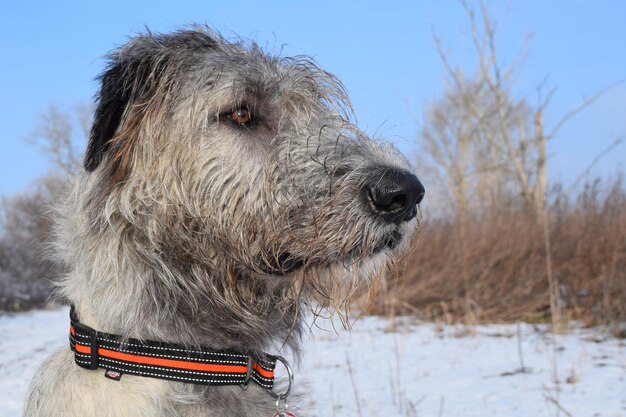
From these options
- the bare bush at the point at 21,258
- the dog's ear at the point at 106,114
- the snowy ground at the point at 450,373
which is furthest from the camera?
the bare bush at the point at 21,258

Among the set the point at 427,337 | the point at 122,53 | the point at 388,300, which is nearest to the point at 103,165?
the point at 122,53

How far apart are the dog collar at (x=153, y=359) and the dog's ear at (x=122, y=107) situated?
2.15 ft

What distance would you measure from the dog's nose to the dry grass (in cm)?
673

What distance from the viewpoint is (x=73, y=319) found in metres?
2.46

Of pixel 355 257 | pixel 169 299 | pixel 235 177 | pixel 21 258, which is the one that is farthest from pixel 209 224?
pixel 21 258

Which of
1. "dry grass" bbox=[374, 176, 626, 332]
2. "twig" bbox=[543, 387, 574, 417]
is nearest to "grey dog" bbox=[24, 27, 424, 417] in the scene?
"twig" bbox=[543, 387, 574, 417]

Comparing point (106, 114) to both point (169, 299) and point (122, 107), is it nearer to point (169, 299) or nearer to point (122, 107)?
point (122, 107)

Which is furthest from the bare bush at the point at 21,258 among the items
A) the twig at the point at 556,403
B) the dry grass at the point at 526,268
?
the twig at the point at 556,403

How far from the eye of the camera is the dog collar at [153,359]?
225 centimetres

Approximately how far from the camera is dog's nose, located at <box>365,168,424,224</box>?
2.26m

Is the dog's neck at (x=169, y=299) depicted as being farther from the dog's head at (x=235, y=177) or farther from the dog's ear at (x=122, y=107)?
the dog's ear at (x=122, y=107)

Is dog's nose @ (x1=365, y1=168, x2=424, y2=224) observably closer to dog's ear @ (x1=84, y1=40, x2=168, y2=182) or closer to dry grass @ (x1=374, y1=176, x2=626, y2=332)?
dog's ear @ (x1=84, y1=40, x2=168, y2=182)

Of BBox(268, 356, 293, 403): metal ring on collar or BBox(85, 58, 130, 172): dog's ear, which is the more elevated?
BBox(85, 58, 130, 172): dog's ear

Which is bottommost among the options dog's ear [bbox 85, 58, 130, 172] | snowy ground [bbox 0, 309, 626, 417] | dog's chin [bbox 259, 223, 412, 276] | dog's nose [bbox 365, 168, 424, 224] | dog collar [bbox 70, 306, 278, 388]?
snowy ground [bbox 0, 309, 626, 417]
